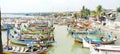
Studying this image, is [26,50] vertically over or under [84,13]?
under

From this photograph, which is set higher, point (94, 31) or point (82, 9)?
point (82, 9)

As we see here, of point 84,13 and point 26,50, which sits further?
point 84,13

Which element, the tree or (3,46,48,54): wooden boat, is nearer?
(3,46,48,54): wooden boat

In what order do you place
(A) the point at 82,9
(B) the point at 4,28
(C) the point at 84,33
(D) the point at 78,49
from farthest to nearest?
(A) the point at 82,9
(B) the point at 4,28
(C) the point at 84,33
(D) the point at 78,49

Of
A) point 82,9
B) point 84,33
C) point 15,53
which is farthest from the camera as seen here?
point 82,9

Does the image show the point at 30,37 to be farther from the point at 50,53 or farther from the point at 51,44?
the point at 50,53

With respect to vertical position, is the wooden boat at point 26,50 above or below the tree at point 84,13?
below

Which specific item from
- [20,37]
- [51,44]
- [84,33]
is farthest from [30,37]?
[84,33]

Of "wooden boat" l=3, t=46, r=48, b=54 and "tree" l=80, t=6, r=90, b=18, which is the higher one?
"tree" l=80, t=6, r=90, b=18

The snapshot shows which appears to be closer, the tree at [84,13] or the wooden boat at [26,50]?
the wooden boat at [26,50]

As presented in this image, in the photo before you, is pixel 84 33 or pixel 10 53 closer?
pixel 10 53

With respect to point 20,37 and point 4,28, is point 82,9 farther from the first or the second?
point 20,37
